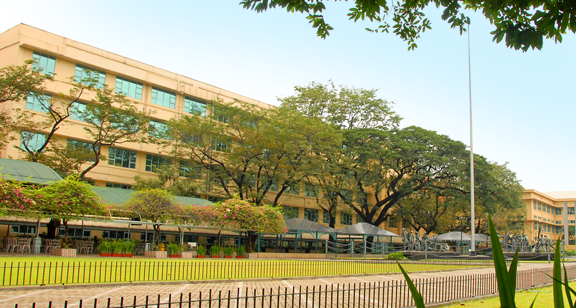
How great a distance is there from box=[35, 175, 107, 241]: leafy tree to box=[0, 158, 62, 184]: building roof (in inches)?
123

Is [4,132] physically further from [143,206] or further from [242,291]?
[242,291]

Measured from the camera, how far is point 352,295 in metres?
13.7

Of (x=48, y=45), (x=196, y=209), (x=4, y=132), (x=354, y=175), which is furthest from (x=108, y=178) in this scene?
(x=354, y=175)

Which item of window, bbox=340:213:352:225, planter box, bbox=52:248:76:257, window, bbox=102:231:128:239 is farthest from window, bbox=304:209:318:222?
planter box, bbox=52:248:76:257

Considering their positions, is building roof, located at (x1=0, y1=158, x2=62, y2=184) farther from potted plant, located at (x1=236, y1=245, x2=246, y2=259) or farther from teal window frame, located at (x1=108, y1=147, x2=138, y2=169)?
teal window frame, located at (x1=108, y1=147, x2=138, y2=169)

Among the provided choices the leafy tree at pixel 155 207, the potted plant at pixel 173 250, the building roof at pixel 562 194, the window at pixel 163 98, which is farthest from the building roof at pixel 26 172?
the building roof at pixel 562 194

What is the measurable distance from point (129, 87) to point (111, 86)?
6.30ft

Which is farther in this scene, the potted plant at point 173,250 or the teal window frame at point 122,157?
the teal window frame at point 122,157

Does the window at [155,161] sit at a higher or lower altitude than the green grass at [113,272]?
higher

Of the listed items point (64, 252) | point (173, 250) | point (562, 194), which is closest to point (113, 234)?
point (173, 250)

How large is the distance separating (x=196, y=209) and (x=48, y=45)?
67.9 ft

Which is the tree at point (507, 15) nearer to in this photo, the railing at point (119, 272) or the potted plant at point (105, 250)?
the railing at point (119, 272)

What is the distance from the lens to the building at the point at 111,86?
3747cm

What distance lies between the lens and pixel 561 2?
6.29 metres
